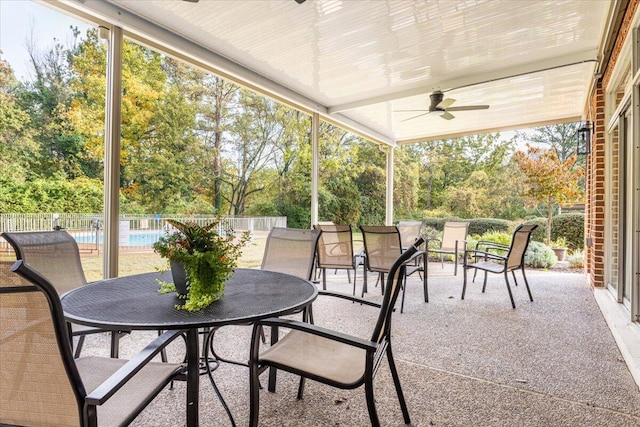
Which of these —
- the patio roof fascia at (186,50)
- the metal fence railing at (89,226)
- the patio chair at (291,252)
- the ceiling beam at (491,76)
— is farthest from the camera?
the ceiling beam at (491,76)

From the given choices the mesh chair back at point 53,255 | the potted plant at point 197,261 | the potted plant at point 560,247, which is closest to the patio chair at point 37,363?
the potted plant at point 197,261

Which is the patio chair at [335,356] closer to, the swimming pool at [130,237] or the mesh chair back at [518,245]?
the swimming pool at [130,237]

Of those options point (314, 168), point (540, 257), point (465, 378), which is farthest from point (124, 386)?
point (540, 257)

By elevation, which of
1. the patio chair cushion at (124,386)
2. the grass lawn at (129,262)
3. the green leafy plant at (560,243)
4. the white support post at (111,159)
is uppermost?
A: the white support post at (111,159)

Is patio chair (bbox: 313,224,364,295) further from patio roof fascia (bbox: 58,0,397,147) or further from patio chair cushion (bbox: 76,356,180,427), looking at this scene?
patio chair cushion (bbox: 76,356,180,427)

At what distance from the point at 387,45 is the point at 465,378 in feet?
11.8

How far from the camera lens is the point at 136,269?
394 cm

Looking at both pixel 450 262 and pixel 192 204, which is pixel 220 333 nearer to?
pixel 192 204

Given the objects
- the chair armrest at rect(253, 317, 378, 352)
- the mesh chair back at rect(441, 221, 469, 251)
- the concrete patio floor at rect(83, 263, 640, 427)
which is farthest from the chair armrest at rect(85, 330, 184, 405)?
the mesh chair back at rect(441, 221, 469, 251)

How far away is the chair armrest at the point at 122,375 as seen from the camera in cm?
101

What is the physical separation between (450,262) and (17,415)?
8.49 metres

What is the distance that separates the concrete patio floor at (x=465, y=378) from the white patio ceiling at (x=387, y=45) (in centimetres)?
310

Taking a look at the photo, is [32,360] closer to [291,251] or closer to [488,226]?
[291,251]

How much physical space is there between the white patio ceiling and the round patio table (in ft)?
8.81
